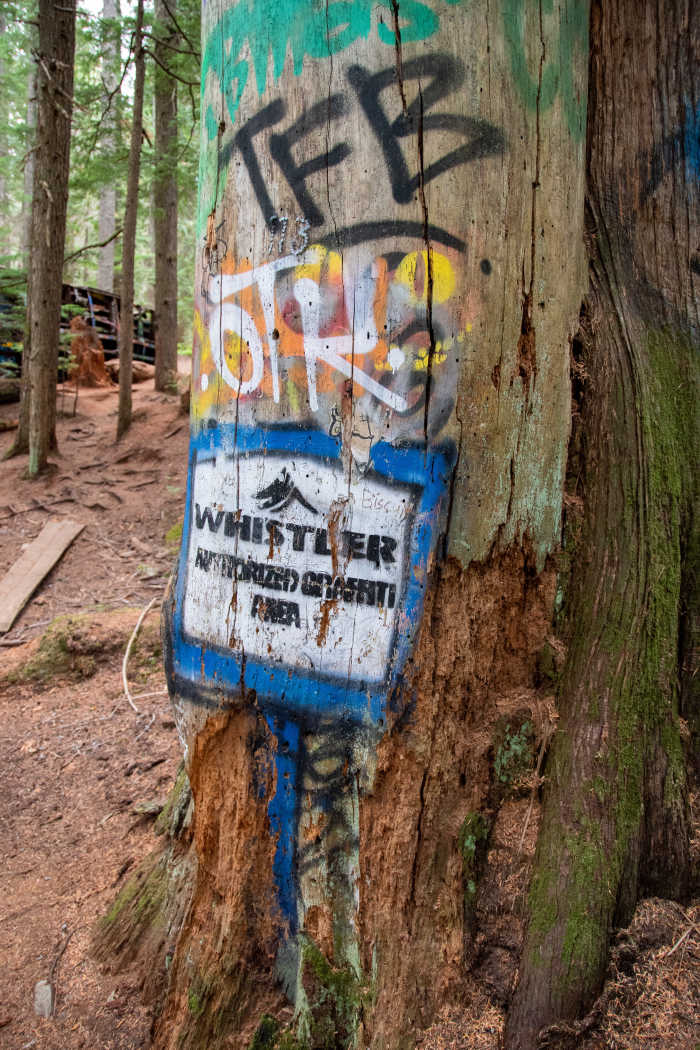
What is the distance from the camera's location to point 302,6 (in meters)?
1.57

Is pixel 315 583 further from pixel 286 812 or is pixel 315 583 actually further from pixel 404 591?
pixel 286 812

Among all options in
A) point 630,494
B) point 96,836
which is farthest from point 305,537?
point 96,836

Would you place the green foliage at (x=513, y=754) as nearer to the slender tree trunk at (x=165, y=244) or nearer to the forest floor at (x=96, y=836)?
the forest floor at (x=96, y=836)

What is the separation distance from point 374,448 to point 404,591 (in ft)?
1.14

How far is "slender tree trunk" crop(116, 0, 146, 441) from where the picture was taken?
10023 mm

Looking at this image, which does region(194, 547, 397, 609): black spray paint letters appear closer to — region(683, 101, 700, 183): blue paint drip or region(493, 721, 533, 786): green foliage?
region(493, 721, 533, 786): green foliage

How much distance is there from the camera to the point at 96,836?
3197 mm

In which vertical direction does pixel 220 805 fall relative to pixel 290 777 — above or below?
below

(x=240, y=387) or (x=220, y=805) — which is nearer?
(x=240, y=387)

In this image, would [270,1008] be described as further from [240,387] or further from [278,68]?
[278,68]

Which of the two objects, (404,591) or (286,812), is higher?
(404,591)

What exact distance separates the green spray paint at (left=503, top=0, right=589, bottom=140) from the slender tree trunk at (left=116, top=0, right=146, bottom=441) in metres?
9.49

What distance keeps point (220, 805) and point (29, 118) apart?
99.8 ft

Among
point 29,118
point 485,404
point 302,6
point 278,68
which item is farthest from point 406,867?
point 29,118
